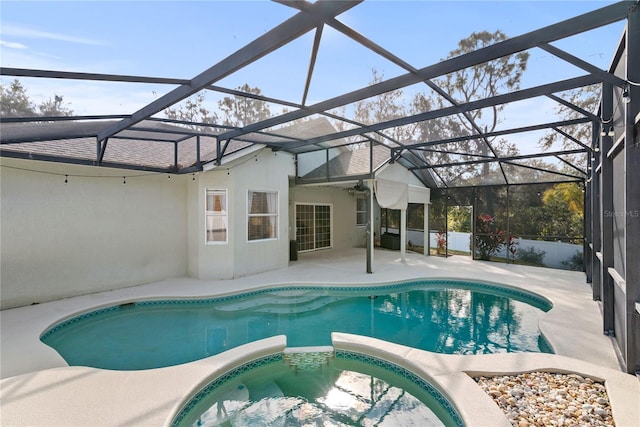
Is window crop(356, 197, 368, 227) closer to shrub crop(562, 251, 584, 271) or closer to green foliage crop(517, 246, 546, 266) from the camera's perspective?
green foliage crop(517, 246, 546, 266)

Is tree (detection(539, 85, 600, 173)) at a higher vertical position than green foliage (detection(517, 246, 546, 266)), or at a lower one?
higher

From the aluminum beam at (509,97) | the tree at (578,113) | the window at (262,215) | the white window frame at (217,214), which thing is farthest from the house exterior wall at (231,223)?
the tree at (578,113)

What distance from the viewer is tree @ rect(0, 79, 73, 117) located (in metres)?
4.19

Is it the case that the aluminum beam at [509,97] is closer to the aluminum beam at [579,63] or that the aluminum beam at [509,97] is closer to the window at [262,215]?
the aluminum beam at [579,63]

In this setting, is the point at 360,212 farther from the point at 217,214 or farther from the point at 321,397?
the point at 321,397

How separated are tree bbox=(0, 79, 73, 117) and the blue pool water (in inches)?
153

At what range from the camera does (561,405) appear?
10.1 feet

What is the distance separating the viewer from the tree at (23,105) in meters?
4.19

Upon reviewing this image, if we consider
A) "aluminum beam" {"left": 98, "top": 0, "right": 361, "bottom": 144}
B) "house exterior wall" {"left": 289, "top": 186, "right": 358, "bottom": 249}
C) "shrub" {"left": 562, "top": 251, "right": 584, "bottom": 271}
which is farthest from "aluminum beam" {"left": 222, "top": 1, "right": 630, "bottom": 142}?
"shrub" {"left": 562, "top": 251, "right": 584, "bottom": 271}

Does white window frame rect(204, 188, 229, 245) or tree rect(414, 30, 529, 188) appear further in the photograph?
white window frame rect(204, 188, 229, 245)

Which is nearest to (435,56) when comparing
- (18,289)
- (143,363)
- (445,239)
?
(143,363)

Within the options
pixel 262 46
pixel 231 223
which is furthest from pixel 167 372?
pixel 231 223

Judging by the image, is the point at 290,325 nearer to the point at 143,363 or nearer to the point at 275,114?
the point at 143,363

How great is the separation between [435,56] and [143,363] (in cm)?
625
